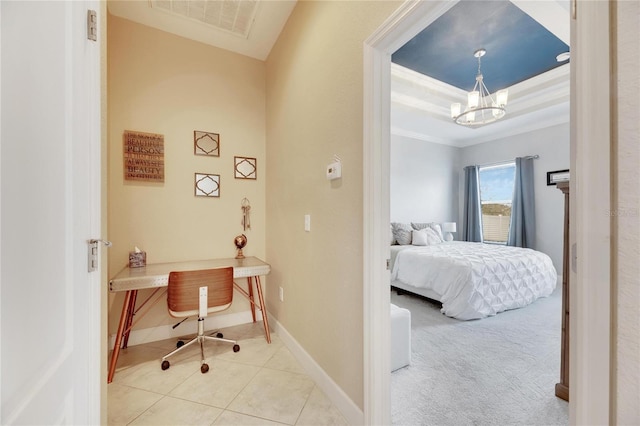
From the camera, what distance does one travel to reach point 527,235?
4.95 m

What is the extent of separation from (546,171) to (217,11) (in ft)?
19.6

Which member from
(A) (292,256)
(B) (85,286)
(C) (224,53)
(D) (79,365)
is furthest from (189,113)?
(D) (79,365)

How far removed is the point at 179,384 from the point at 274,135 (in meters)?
2.29

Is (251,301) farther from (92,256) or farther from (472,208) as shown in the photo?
(472,208)

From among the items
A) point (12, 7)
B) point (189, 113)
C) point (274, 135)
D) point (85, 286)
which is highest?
point (189, 113)

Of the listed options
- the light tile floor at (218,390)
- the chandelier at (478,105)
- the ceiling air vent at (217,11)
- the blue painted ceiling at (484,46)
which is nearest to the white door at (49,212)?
the light tile floor at (218,390)

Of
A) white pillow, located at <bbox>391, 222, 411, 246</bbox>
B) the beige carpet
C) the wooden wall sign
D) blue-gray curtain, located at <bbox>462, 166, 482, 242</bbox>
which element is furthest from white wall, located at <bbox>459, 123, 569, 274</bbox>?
the wooden wall sign

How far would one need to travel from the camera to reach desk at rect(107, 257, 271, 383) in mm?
1869

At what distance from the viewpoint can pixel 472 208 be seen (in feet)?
19.3

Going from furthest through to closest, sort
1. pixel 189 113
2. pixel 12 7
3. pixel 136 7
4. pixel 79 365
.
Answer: pixel 189 113
pixel 136 7
pixel 79 365
pixel 12 7

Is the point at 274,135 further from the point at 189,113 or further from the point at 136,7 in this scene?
the point at 136,7

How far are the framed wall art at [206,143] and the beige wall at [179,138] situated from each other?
4 centimetres
